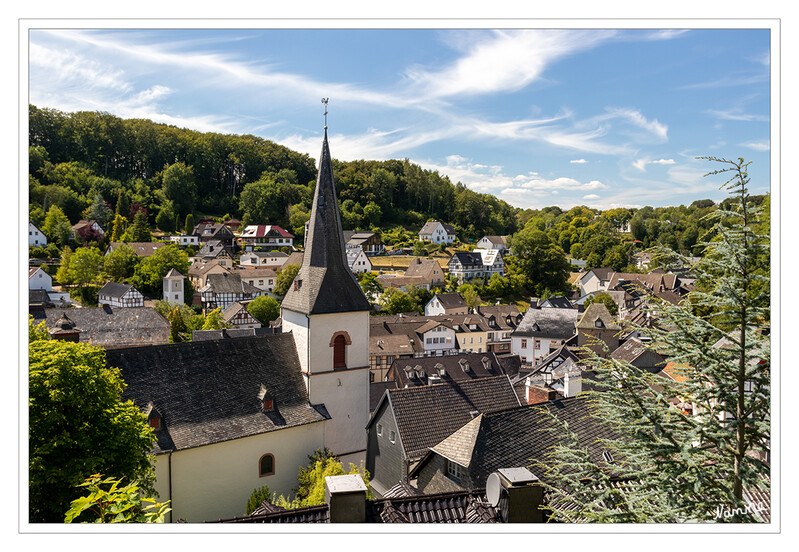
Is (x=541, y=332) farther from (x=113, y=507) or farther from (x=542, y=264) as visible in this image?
(x=113, y=507)

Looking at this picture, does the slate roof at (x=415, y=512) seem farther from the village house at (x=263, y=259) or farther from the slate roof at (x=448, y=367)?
the village house at (x=263, y=259)

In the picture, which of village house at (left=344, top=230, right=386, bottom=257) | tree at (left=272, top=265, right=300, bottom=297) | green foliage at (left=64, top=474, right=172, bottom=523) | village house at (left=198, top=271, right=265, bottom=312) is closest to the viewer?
green foliage at (left=64, top=474, right=172, bottom=523)

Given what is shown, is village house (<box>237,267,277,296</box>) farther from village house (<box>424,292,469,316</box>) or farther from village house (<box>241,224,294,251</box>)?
village house (<box>424,292,469,316</box>)

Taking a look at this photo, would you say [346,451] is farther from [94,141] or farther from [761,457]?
[94,141]

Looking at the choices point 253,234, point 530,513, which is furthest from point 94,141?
point 253,234

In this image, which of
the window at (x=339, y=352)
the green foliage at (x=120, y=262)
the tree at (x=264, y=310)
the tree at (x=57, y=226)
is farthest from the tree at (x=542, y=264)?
the window at (x=339, y=352)

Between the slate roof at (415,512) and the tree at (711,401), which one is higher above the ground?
the tree at (711,401)

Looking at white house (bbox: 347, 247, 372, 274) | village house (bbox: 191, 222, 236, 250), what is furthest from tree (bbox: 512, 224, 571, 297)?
village house (bbox: 191, 222, 236, 250)
